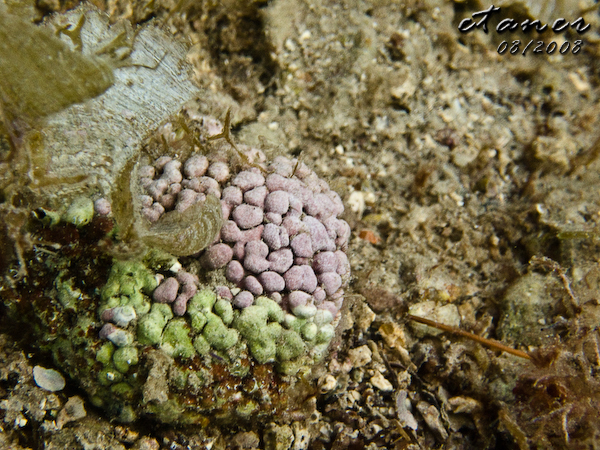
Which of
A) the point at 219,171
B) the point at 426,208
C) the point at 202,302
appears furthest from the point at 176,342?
the point at 426,208

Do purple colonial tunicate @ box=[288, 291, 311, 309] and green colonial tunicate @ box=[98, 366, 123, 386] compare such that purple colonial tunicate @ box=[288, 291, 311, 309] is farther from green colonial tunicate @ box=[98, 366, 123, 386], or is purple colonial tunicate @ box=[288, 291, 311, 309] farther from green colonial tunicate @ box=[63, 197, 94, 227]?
green colonial tunicate @ box=[63, 197, 94, 227]

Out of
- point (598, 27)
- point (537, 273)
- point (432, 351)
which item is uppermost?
point (598, 27)

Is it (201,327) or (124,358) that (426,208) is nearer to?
(201,327)

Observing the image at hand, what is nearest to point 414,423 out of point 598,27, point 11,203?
point 11,203

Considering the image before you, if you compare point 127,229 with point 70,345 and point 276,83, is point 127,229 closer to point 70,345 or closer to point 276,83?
point 70,345

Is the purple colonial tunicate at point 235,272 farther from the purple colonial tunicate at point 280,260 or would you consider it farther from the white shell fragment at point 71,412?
the white shell fragment at point 71,412

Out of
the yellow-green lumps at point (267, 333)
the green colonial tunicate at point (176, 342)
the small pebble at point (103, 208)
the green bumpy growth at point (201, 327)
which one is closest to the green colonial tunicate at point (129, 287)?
the green bumpy growth at point (201, 327)
